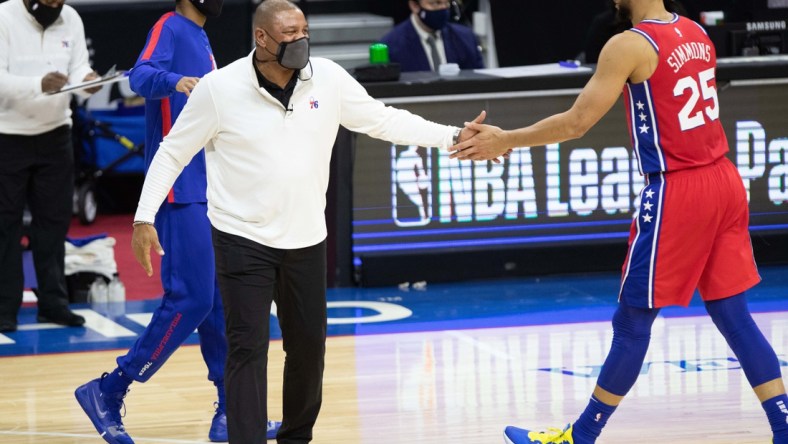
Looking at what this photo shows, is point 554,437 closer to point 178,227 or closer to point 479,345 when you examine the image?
point 178,227

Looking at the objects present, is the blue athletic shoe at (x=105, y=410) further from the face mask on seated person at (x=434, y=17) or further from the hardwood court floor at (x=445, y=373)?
the face mask on seated person at (x=434, y=17)

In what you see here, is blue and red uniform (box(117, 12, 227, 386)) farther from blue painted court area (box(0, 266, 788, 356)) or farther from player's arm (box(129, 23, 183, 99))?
blue painted court area (box(0, 266, 788, 356))

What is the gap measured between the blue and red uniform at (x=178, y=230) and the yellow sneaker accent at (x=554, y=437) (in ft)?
4.58

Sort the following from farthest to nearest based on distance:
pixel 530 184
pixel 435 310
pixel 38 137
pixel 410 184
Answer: pixel 530 184 < pixel 410 184 < pixel 435 310 < pixel 38 137

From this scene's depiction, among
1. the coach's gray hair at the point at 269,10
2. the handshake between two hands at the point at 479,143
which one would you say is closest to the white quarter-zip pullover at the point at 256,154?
the coach's gray hair at the point at 269,10

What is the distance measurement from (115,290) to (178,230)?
3.57 meters

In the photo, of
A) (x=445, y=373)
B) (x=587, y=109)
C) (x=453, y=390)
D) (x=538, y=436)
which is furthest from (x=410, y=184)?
(x=587, y=109)

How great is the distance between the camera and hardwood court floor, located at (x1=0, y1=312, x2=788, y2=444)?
578 centimetres

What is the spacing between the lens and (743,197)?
4.91 meters

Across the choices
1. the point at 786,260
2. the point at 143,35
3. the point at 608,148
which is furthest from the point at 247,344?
the point at 143,35

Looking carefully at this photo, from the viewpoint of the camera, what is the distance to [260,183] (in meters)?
4.64

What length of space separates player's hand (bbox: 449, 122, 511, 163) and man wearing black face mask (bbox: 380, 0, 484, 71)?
480 centimetres

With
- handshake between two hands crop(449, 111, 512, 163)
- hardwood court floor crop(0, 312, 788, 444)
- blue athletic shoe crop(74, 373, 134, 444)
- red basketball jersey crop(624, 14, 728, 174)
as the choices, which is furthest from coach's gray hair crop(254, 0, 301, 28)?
hardwood court floor crop(0, 312, 788, 444)

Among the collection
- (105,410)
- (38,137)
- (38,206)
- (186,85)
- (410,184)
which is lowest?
(105,410)
